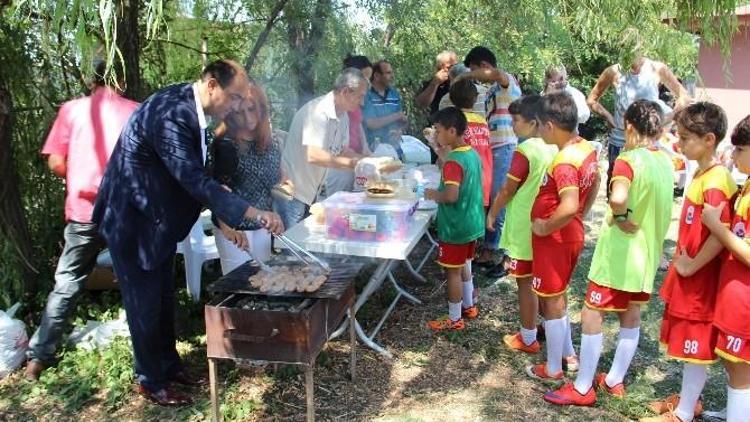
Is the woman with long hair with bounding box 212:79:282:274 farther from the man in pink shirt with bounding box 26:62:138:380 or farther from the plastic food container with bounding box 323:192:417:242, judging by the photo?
the man in pink shirt with bounding box 26:62:138:380

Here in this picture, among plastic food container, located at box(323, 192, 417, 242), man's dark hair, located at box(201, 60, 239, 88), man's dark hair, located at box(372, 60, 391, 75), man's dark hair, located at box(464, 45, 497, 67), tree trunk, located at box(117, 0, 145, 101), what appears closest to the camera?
man's dark hair, located at box(201, 60, 239, 88)

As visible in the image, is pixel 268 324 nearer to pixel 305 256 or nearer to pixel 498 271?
pixel 305 256

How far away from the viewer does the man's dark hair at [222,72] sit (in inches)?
107

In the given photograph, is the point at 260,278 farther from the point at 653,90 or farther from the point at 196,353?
the point at 653,90

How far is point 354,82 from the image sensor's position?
Answer: 384 cm

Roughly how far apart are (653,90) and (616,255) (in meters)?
3.19

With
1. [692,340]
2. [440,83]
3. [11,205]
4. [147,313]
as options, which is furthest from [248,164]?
[440,83]

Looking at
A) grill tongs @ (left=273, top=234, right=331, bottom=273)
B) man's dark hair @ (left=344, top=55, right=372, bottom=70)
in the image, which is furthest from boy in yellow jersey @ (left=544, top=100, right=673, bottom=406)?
man's dark hair @ (left=344, top=55, right=372, bottom=70)

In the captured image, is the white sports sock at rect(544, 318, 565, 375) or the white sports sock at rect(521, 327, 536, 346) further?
the white sports sock at rect(521, 327, 536, 346)

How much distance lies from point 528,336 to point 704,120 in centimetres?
171

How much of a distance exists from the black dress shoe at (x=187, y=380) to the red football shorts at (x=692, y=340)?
239 cm

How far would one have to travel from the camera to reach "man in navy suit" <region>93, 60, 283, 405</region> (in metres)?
2.62

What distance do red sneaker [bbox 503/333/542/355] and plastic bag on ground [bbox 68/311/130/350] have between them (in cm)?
237

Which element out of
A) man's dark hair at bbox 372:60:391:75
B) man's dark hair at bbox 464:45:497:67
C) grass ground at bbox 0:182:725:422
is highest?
man's dark hair at bbox 464:45:497:67
